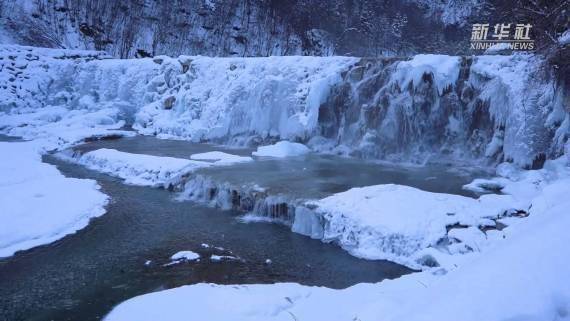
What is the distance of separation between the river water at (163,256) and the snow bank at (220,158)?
2.20 m

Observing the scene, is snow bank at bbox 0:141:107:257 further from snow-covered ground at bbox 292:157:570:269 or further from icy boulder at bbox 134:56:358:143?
icy boulder at bbox 134:56:358:143

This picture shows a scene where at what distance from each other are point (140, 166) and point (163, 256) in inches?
291

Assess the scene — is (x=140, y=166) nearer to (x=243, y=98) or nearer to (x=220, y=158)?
(x=220, y=158)

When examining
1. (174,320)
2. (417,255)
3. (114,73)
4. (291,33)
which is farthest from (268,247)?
(291,33)

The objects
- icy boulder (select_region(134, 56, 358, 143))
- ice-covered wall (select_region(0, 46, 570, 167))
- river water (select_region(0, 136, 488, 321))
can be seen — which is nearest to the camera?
river water (select_region(0, 136, 488, 321))

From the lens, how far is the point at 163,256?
26.0 ft

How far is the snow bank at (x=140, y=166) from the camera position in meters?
13.6

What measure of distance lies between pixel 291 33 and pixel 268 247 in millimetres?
40478

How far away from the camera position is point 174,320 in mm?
5070

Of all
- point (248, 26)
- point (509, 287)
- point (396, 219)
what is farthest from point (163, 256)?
point (248, 26)

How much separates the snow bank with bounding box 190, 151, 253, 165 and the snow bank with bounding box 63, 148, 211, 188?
2.34 ft

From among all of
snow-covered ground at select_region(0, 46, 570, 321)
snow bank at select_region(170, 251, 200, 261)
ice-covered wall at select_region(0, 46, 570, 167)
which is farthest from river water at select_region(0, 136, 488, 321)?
ice-covered wall at select_region(0, 46, 570, 167)

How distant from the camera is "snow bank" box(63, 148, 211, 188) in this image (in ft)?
44.6

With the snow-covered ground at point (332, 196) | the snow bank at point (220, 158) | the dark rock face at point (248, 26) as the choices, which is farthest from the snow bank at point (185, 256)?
the dark rock face at point (248, 26)
